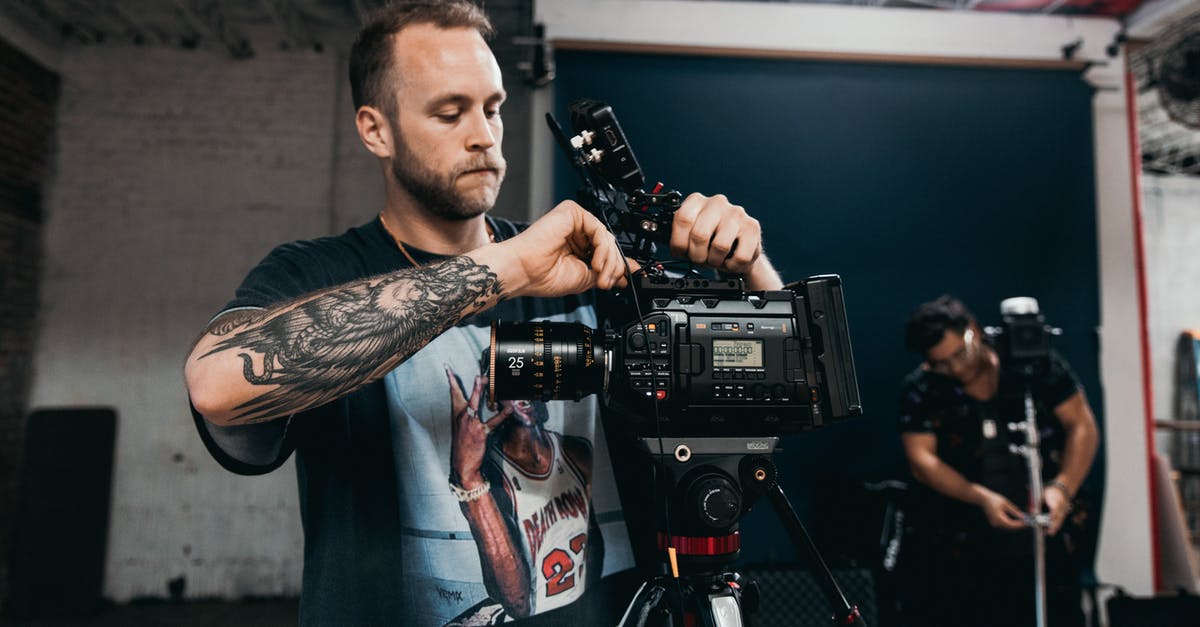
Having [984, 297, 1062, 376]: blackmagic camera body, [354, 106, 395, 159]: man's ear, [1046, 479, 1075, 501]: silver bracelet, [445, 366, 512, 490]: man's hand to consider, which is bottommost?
[1046, 479, 1075, 501]: silver bracelet

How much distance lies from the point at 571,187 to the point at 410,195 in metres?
2.09

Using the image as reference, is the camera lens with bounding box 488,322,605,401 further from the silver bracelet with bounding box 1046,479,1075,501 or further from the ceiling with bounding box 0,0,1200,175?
the ceiling with bounding box 0,0,1200,175

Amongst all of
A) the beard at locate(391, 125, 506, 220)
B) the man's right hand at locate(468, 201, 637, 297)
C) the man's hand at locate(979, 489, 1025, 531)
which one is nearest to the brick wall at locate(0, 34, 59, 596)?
the beard at locate(391, 125, 506, 220)

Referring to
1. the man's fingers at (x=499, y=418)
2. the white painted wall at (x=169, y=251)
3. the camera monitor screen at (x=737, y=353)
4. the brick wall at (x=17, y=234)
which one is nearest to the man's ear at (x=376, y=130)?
the man's fingers at (x=499, y=418)

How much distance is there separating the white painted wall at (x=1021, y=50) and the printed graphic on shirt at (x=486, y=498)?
93.8 inches

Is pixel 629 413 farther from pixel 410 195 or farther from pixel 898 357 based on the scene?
pixel 898 357

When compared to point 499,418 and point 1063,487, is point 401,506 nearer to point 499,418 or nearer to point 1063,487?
point 499,418

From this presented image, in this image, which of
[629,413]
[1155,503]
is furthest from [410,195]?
[1155,503]

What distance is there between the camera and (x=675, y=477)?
2.40 feet

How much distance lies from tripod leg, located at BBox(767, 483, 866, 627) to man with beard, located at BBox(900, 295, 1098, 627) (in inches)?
71.4

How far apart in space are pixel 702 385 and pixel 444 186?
52cm

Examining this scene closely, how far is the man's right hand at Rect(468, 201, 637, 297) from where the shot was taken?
0.79m

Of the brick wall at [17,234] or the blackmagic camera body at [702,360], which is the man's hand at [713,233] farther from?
the brick wall at [17,234]

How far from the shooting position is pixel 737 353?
2.49 feet
